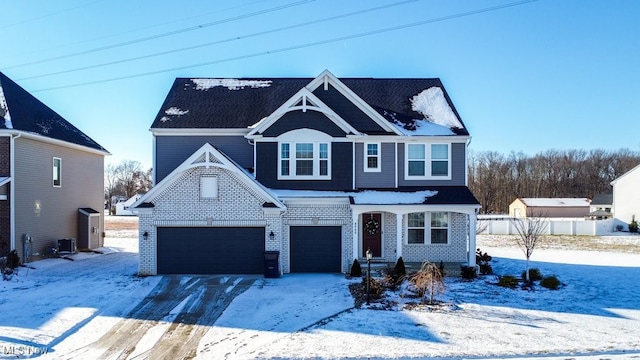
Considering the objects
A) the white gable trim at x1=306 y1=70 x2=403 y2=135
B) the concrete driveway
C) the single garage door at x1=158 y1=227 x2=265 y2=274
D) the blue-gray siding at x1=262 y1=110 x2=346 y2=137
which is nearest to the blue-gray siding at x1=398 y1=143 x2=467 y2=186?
the white gable trim at x1=306 y1=70 x2=403 y2=135

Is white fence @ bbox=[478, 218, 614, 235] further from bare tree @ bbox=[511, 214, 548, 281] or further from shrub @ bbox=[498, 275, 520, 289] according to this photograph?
shrub @ bbox=[498, 275, 520, 289]

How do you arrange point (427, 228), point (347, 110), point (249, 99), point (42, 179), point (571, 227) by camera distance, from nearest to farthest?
point (427, 228) < point (347, 110) < point (42, 179) < point (249, 99) < point (571, 227)

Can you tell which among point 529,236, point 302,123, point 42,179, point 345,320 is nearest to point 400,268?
point 529,236

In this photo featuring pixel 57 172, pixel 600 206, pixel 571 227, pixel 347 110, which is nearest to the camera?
pixel 347 110

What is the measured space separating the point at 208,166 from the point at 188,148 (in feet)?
10.8

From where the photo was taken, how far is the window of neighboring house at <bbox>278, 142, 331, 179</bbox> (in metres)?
17.8

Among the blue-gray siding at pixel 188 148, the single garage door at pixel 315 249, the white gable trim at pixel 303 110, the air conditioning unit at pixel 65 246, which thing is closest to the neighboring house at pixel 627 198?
the single garage door at pixel 315 249

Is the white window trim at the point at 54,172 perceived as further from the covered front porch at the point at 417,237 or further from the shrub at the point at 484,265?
the shrub at the point at 484,265

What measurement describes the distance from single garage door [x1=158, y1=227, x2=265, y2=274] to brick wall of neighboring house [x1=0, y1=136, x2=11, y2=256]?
656 cm

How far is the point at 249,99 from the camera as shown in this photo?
20.8 m

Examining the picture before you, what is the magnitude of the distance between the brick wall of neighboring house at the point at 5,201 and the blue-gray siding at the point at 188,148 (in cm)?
565

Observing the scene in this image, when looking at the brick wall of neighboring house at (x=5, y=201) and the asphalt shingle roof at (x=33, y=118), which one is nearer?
the brick wall of neighboring house at (x=5, y=201)

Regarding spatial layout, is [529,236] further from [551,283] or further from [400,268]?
[400,268]

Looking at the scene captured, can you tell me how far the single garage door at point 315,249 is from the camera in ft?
56.7
